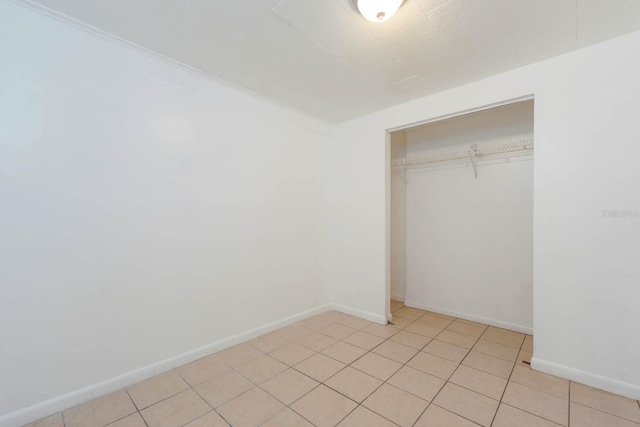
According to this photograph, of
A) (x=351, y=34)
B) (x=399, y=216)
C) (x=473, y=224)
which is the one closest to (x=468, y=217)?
(x=473, y=224)

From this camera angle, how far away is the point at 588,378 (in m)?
1.91

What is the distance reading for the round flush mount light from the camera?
1.46m

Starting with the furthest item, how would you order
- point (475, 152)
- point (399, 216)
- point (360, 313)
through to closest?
point (399, 216) < point (360, 313) < point (475, 152)

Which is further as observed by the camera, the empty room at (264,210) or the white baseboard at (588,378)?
the white baseboard at (588,378)

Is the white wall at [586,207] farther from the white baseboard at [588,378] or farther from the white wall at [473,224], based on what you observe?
the white wall at [473,224]

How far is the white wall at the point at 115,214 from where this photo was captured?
157 cm

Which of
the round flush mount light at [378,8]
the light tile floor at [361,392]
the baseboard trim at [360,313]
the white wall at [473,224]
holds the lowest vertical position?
the light tile floor at [361,392]

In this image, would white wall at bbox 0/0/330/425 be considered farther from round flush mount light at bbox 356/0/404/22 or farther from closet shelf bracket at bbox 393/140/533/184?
closet shelf bracket at bbox 393/140/533/184

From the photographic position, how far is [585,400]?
1771 mm

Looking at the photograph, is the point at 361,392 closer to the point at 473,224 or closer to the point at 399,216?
the point at 473,224

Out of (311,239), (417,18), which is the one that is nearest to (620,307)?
(417,18)

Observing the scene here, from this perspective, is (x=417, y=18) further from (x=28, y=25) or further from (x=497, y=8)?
(x=28, y=25)

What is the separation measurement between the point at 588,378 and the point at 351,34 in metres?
3.00

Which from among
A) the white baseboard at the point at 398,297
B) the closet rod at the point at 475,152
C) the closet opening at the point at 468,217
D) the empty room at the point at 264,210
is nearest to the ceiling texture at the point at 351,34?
the empty room at the point at 264,210
